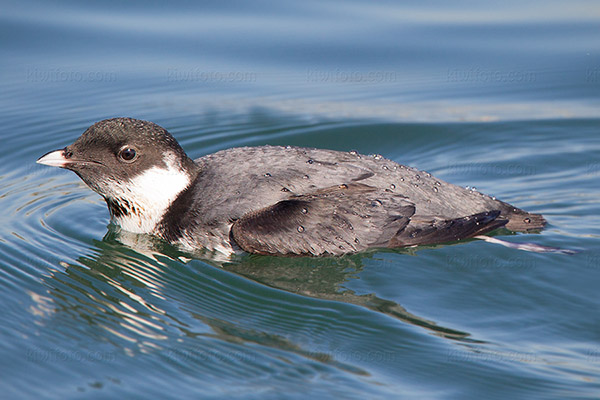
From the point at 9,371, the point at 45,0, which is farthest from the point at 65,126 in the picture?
the point at 9,371

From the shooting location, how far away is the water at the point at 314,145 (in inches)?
249

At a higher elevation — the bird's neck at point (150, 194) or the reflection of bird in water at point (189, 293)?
the bird's neck at point (150, 194)

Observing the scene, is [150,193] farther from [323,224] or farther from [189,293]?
[323,224]

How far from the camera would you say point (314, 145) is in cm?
1149

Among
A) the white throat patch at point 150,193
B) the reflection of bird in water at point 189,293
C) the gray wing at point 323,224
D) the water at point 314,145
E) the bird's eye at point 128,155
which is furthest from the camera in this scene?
the white throat patch at point 150,193

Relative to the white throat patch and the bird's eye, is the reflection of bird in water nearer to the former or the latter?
the white throat patch

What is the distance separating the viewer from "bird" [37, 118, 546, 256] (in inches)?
309

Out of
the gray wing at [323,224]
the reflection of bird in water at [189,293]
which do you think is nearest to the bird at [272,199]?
the gray wing at [323,224]

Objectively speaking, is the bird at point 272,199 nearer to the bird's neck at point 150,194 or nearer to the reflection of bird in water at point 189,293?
the bird's neck at point 150,194

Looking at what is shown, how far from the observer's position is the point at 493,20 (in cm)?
1426

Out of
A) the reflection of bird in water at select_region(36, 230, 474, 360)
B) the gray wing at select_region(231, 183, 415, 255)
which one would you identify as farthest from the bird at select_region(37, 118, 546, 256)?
the reflection of bird in water at select_region(36, 230, 474, 360)

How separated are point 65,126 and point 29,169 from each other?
118 cm

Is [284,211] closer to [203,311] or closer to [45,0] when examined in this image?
[203,311]

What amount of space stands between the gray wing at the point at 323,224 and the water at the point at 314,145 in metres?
0.21
